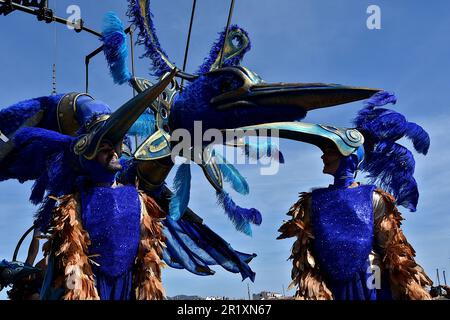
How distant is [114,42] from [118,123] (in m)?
0.93

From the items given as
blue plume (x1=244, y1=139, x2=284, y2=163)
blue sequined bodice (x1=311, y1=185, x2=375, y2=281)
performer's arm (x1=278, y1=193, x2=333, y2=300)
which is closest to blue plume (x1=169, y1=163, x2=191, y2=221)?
blue plume (x1=244, y1=139, x2=284, y2=163)

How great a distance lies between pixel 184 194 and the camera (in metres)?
4.93

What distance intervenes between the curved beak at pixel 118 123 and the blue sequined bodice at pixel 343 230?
1.25 m

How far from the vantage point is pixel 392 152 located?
15.0 ft

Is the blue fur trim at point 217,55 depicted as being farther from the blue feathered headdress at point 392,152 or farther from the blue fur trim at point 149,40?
the blue feathered headdress at point 392,152

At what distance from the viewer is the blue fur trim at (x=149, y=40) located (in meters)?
5.17

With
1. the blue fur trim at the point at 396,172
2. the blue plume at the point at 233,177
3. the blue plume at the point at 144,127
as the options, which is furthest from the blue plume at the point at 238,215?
the blue fur trim at the point at 396,172

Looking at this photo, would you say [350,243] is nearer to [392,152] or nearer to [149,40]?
[392,152]

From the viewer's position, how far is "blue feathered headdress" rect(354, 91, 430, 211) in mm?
4520

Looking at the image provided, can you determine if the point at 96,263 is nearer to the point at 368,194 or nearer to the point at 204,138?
the point at 204,138

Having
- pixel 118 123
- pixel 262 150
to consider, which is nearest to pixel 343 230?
pixel 262 150
